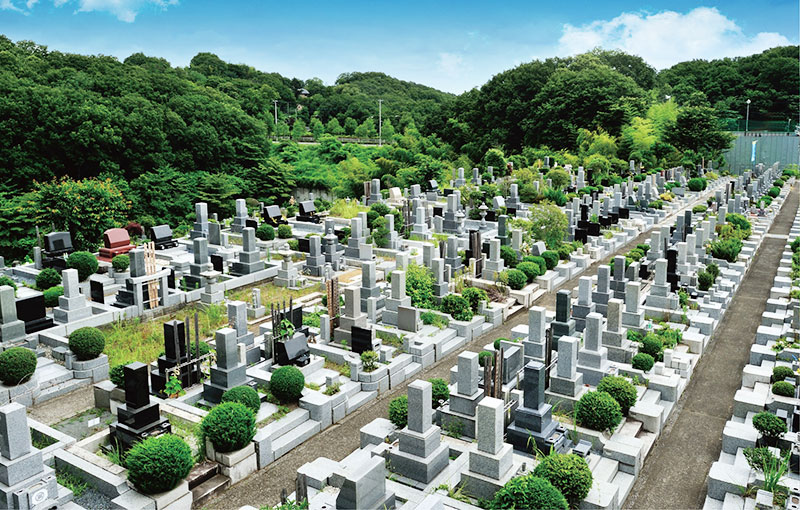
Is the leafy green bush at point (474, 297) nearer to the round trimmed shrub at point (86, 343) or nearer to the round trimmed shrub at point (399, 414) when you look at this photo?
the round trimmed shrub at point (399, 414)

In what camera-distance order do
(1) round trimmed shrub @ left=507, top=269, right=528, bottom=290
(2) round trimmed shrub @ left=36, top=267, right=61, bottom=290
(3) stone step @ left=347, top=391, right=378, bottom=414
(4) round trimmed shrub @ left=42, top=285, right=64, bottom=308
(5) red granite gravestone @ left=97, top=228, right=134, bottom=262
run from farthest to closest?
(5) red granite gravestone @ left=97, top=228, right=134, bottom=262 → (1) round trimmed shrub @ left=507, top=269, right=528, bottom=290 → (2) round trimmed shrub @ left=36, top=267, right=61, bottom=290 → (4) round trimmed shrub @ left=42, top=285, right=64, bottom=308 → (3) stone step @ left=347, top=391, right=378, bottom=414

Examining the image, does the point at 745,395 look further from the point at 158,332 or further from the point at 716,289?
the point at 158,332

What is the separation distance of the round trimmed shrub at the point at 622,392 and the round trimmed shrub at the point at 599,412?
1.73 feet

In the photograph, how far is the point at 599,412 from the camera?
12.9 metres

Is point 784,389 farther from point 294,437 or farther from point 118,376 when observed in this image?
point 118,376

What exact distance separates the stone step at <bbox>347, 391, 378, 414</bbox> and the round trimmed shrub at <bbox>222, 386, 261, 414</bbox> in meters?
2.18

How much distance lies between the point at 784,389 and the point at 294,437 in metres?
10.5

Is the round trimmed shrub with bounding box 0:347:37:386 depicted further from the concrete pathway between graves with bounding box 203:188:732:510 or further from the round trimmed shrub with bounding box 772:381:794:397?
the round trimmed shrub with bounding box 772:381:794:397

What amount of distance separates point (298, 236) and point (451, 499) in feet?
72.5

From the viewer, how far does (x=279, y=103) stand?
90625mm

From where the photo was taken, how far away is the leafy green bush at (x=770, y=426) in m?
11.9

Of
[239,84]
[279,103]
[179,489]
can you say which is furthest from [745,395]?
[279,103]

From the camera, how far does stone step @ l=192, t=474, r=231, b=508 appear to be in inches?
445

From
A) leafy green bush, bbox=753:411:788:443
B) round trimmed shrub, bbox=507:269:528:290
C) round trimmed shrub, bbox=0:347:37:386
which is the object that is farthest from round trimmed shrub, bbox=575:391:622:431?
round trimmed shrub, bbox=0:347:37:386
